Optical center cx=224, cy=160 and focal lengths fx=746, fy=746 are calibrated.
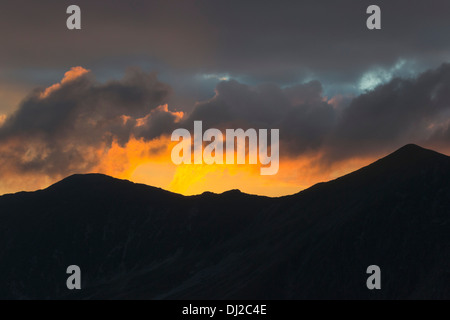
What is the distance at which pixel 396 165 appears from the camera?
7352 inches

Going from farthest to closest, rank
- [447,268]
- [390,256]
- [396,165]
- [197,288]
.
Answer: [396,165] → [197,288] → [390,256] → [447,268]

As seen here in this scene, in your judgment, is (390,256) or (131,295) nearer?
(390,256)

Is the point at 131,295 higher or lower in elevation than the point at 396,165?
lower

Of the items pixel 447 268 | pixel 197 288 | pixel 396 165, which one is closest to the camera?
pixel 447 268

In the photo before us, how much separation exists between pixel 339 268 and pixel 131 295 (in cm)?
5078

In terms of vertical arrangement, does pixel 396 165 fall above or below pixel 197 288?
above

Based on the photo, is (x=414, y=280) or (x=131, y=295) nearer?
(x=414, y=280)

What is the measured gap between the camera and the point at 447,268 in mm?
148000

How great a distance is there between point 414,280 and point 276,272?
1191 inches
